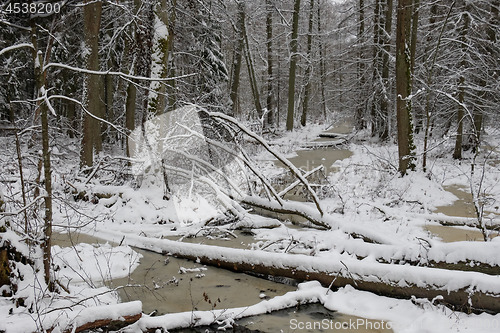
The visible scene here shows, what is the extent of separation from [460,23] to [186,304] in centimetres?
1589

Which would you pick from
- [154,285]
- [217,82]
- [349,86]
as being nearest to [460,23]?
[349,86]

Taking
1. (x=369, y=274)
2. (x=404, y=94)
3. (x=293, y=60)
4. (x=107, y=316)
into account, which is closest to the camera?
(x=107, y=316)

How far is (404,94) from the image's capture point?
11.7m

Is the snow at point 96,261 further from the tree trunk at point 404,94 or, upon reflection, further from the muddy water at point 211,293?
the tree trunk at point 404,94

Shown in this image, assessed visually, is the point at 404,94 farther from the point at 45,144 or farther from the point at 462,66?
the point at 45,144

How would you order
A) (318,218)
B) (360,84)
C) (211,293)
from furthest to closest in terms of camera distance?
(360,84)
(318,218)
(211,293)

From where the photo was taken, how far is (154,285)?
5555 mm

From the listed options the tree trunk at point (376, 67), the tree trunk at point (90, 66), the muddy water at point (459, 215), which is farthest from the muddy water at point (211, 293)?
the tree trunk at point (376, 67)

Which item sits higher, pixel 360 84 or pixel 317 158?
pixel 360 84

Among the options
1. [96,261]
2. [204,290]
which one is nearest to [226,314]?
[204,290]

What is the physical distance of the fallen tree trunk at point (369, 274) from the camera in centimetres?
443

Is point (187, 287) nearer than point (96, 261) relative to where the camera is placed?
Yes

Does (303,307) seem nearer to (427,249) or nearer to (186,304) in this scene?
(186,304)

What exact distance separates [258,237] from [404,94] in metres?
6.96
